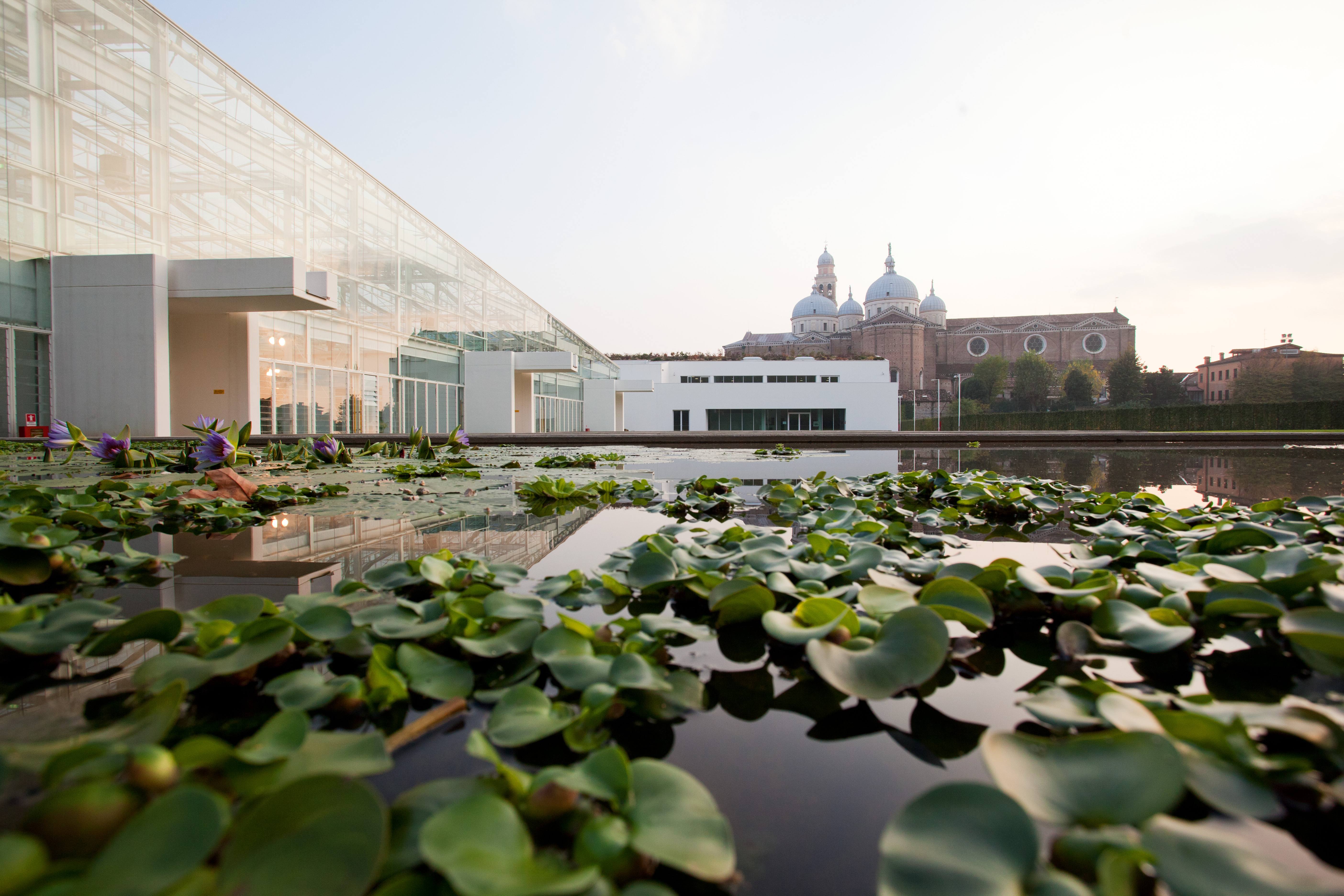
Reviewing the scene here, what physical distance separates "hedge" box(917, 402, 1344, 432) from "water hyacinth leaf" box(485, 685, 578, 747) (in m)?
16.9

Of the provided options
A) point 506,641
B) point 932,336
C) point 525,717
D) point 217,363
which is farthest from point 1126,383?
point 525,717

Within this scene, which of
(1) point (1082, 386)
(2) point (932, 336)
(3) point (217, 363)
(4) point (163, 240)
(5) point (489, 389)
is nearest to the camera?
(4) point (163, 240)

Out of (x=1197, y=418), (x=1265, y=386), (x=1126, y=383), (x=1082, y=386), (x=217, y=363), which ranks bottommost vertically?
(x=1197, y=418)

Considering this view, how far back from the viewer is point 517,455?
6766mm

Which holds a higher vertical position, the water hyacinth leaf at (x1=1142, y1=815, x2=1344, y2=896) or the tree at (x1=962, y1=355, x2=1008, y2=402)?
the tree at (x1=962, y1=355, x2=1008, y2=402)

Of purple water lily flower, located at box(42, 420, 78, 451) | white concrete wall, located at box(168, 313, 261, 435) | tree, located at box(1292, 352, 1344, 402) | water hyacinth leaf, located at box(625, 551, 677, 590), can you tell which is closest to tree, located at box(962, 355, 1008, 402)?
tree, located at box(1292, 352, 1344, 402)

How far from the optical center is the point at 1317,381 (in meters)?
44.5

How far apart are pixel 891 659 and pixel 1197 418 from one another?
3835 centimetres

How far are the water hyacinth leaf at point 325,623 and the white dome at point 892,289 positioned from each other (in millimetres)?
71365

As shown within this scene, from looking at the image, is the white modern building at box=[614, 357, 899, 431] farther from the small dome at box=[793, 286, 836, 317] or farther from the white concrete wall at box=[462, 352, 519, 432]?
the small dome at box=[793, 286, 836, 317]

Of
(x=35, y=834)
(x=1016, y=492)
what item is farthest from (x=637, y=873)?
(x=1016, y=492)

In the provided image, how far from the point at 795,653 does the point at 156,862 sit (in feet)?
2.27

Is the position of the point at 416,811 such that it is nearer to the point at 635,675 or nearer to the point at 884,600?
the point at 635,675

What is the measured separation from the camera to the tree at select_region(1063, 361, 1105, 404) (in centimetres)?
5381
